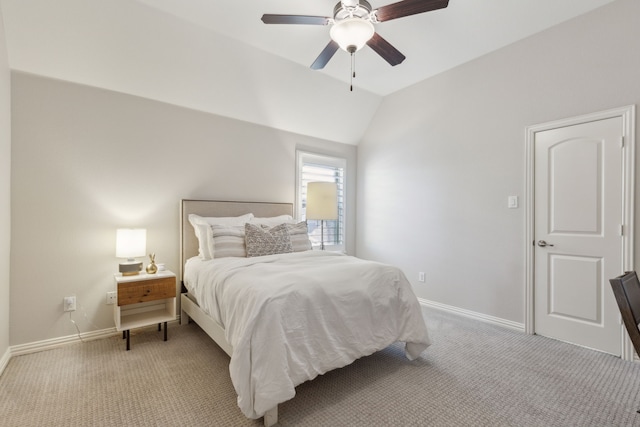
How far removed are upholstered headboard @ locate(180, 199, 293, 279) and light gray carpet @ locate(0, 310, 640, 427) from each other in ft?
3.10

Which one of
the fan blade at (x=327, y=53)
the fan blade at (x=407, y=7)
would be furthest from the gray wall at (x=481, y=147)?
the fan blade at (x=327, y=53)

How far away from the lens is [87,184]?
2740 millimetres

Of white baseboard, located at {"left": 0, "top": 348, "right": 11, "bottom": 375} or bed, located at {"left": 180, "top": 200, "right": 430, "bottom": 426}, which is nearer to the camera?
bed, located at {"left": 180, "top": 200, "right": 430, "bottom": 426}

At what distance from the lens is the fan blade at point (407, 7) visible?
1.78 metres

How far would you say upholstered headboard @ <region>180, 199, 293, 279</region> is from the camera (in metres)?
3.20

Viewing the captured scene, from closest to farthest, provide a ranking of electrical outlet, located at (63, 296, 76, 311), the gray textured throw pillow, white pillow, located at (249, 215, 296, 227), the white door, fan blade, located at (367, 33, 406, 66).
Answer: fan blade, located at (367, 33, 406, 66), the white door, electrical outlet, located at (63, 296, 76, 311), the gray textured throw pillow, white pillow, located at (249, 215, 296, 227)

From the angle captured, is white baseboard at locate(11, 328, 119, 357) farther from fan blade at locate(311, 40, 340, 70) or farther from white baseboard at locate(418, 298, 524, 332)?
white baseboard at locate(418, 298, 524, 332)

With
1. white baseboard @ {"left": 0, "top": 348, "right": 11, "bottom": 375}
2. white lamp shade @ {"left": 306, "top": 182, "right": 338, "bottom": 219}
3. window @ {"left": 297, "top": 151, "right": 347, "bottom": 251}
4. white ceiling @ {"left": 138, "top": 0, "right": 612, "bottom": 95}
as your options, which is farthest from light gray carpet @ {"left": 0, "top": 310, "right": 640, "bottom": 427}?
white ceiling @ {"left": 138, "top": 0, "right": 612, "bottom": 95}

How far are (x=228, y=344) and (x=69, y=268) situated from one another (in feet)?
5.94

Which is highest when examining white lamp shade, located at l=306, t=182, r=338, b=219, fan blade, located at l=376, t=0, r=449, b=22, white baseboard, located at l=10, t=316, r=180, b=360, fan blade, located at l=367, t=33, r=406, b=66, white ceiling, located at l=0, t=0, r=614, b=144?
white ceiling, located at l=0, t=0, r=614, b=144

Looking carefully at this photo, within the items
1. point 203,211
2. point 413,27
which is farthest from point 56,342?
point 413,27

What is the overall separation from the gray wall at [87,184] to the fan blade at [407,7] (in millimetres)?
2296

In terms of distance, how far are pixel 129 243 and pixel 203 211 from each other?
0.83 metres

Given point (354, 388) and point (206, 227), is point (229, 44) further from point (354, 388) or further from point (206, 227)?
point (354, 388)
